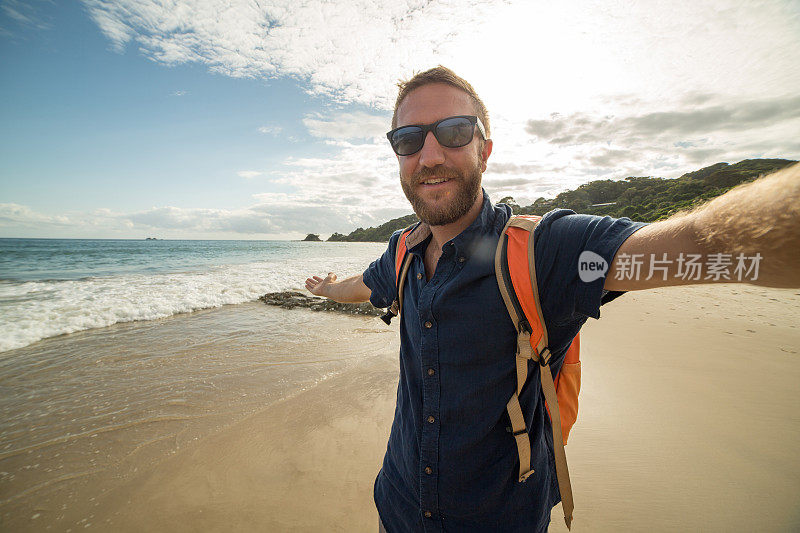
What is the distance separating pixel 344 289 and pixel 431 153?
1.49 meters

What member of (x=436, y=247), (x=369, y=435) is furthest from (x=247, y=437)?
(x=436, y=247)

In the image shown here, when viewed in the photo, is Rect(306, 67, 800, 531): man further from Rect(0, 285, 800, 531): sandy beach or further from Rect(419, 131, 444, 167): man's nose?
Rect(0, 285, 800, 531): sandy beach

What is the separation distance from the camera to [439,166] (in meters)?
1.75

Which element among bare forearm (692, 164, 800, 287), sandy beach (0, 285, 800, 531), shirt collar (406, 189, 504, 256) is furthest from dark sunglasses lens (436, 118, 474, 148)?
sandy beach (0, 285, 800, 531)

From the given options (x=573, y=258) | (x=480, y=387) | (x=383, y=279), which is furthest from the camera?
(x=383, y=279)

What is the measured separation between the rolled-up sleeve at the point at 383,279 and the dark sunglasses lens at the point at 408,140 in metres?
0.60

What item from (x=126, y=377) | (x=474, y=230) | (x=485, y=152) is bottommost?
(x=126, y=377)

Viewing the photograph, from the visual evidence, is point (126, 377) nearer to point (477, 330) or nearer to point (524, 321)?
point (477, 330)

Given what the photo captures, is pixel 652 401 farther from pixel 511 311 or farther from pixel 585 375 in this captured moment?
pixel 511 311

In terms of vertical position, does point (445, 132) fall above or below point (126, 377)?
above

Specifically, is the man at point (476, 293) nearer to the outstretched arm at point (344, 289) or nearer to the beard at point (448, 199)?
the beard at point (448, 199)

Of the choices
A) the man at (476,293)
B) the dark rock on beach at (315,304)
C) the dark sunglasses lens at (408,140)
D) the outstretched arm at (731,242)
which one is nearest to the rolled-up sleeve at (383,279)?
the man at (476,293)

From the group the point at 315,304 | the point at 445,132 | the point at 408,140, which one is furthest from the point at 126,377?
the point at 445,132

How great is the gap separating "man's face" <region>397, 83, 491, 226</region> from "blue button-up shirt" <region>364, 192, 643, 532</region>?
0.20 m
